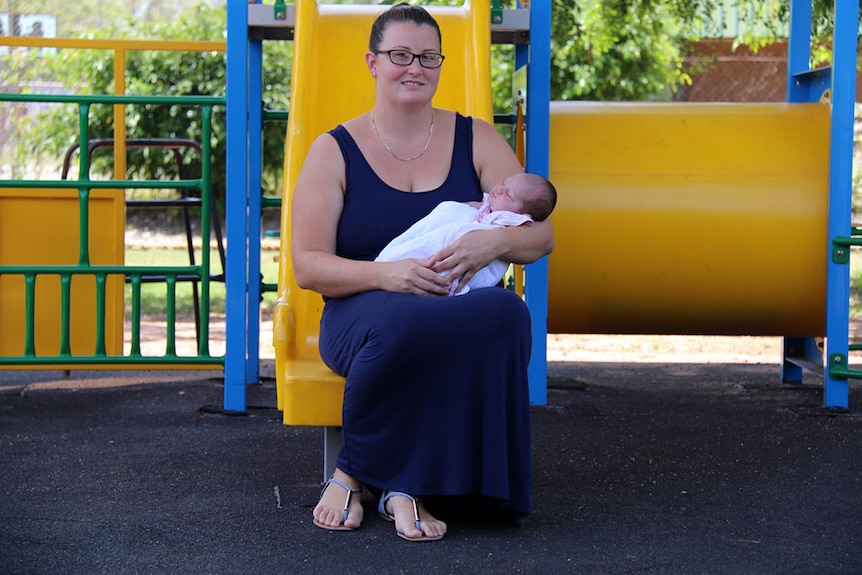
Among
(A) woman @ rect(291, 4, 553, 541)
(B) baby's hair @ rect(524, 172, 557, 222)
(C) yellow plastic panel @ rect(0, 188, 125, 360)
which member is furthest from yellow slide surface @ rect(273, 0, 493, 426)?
(C) yellow plastic panel @ rect(0, 188, 125, 360)

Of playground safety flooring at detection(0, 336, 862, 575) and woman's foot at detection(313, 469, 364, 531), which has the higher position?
woman's foot at detection(313, 469, 364, 531)

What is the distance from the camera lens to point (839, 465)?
164 inches

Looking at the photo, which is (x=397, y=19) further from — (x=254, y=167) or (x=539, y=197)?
(x=254, y=167)

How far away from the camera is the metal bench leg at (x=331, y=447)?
11.8 feet

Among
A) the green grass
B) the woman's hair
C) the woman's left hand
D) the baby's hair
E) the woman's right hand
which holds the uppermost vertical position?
the woman's hair

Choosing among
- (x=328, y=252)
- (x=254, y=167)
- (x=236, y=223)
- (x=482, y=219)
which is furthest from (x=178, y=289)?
(x=482, y=219)

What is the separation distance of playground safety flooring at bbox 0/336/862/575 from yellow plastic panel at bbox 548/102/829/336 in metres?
0.48

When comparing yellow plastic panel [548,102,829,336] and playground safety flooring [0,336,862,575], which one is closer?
playground safety flooring [0,336,862,575]

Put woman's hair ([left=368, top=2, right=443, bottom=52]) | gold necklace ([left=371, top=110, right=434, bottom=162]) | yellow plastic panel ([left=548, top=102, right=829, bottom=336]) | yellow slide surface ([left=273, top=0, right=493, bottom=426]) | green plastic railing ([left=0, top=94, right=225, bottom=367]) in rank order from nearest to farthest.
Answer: woman's hair ([left=368, top=2, right=443, bottom=52]) → gold necklace ([left=371, top=110, right=434, bottom=162]) → yellow slide surface ([left=273, top=0, right=493, bottom=426]) → green plastic railing ([left=0, top=94, right=225, bottom=367]) → yellow plastic panel ([left=548, top=102, right=829, bottom=336])

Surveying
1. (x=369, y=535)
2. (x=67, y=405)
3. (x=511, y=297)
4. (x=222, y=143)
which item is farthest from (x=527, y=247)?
(x=222, y=143)

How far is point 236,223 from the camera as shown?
199 inches

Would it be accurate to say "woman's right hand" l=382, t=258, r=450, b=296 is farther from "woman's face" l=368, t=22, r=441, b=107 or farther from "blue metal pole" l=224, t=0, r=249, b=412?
"blue metal pole" l=224, t=0, r=249, b=412

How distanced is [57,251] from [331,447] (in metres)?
2.68

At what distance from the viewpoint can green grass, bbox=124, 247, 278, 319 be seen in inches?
396
